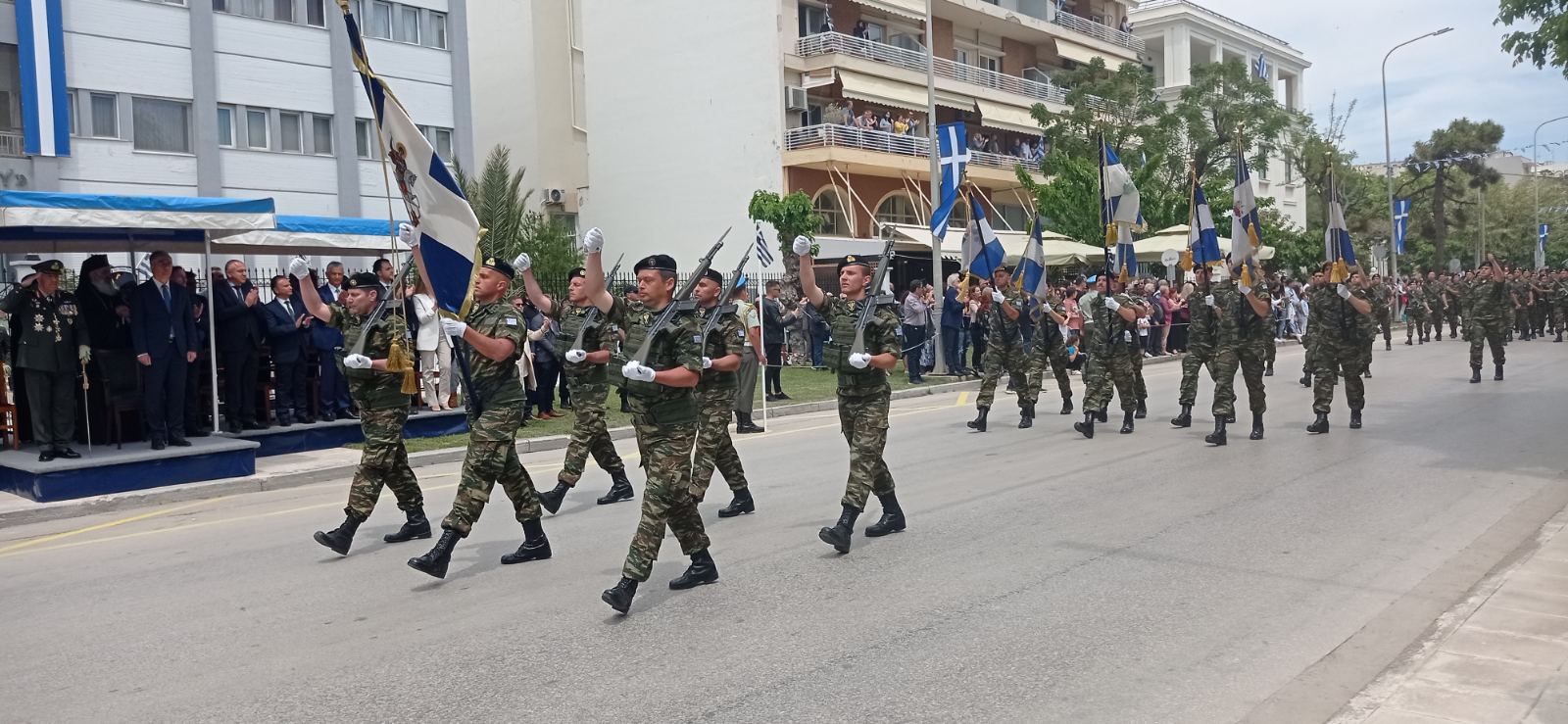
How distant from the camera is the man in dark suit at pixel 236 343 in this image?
42.6 feet

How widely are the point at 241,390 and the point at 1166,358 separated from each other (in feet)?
71.0

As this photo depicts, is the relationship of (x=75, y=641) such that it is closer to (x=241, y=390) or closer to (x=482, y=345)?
(x=482, y=345)

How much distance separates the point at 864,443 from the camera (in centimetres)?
782

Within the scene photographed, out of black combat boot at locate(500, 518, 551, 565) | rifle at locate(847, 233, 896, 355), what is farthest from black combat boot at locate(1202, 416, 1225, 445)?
black combat boot at locate(500, 518, 551, 565)

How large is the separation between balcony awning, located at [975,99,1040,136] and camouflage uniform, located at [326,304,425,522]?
33.0m

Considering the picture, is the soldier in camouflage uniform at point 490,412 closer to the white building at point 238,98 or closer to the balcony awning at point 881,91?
the white building at point 238,98

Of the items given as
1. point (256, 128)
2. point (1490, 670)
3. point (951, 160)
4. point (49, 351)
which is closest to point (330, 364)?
point (49, 351)

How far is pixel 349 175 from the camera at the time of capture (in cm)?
3120

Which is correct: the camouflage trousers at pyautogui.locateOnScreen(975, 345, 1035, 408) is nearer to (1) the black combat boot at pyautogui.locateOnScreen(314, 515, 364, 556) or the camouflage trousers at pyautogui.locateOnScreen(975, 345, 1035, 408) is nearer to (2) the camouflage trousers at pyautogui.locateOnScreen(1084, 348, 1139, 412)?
(2) the camouflage trousers at pyautogui.locateOnScreen(1084, 348, 1139, 412)

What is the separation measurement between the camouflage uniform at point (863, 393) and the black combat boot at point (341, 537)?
3.31m

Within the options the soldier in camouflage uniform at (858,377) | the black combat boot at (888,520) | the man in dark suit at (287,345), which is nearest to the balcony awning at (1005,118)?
the man in dark suit at (287,345)

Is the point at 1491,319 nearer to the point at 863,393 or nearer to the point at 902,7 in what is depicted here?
the point at 863,393

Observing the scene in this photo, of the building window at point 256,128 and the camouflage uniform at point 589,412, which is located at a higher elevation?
the building window at point 256,128

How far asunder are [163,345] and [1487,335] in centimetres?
1973
